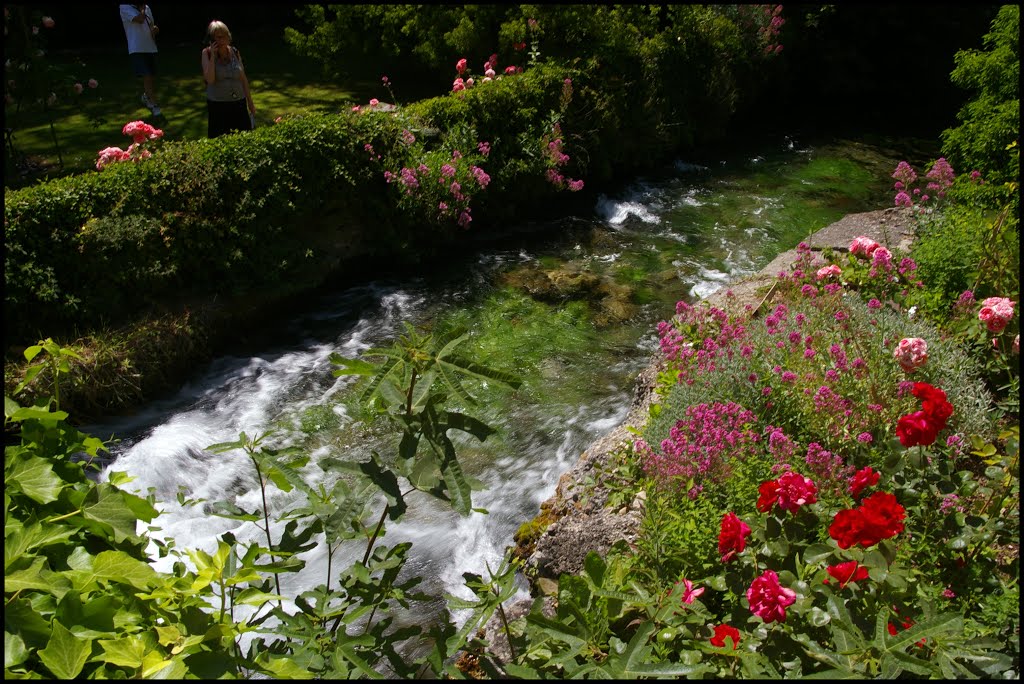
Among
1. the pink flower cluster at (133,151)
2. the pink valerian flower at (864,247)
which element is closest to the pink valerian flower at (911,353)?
the pink valerian flower at (864,247)

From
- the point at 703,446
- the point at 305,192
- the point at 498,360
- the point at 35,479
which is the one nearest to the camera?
the point at 35,479

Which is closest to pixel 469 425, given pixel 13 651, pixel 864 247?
pixel 13 651

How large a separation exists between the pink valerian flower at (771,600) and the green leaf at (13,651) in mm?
2051

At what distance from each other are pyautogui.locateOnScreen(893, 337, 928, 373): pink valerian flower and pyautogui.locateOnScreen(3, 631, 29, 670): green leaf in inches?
145

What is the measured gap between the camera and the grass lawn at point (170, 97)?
360 inches

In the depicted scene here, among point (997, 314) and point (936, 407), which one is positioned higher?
point (936, 407)

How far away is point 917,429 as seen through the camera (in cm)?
286

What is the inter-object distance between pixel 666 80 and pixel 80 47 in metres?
10.7

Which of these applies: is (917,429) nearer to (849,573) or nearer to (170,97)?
(849,573)

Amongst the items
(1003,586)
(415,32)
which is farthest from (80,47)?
(1003,586)

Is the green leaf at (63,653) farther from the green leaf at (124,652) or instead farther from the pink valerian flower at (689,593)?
the pink valerian flower at (689,593)

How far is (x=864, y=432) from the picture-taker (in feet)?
12.0

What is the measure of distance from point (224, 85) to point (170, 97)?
382cm

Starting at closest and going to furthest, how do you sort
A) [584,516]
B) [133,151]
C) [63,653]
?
[63,653]
[584,516]
[133,151]
